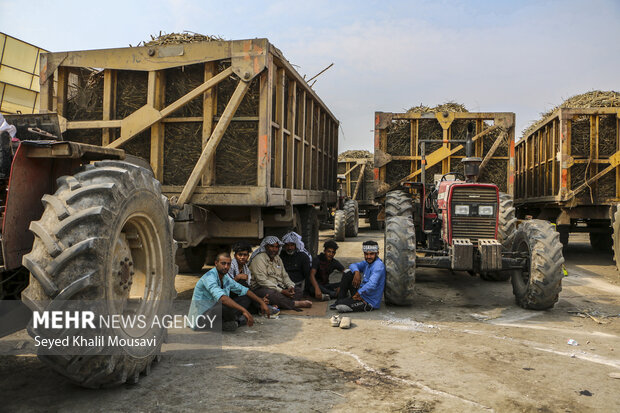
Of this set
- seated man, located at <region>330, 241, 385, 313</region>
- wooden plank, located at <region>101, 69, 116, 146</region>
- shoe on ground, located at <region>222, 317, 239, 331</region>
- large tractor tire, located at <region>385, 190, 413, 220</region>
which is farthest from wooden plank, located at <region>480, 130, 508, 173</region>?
wooden plank, located at <region>101, 69, 116, 146</region>

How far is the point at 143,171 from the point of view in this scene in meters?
3.33

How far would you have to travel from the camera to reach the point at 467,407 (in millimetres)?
3090

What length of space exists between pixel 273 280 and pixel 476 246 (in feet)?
8.90

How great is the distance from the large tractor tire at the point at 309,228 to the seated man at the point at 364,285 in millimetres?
2377

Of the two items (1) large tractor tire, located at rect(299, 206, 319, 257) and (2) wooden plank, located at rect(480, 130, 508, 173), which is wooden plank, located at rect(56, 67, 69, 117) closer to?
(1) large tractor tire, located at rect(299, 206, 319, 257)

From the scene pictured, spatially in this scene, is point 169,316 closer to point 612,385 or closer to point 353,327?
point 353,327

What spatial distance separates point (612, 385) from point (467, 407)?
132cm

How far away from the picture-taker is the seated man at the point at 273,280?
5.87 meters

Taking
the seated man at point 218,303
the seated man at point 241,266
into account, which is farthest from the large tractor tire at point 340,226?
the seated man at point 218,303

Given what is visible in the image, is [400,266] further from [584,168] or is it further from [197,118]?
[584,168]

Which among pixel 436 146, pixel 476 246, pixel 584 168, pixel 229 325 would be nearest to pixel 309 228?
pixel 476 246

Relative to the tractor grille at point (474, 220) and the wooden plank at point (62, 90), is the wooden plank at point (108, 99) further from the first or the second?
the tractor grille at point (474, 220)

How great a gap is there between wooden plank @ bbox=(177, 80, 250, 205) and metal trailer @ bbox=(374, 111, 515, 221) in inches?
210

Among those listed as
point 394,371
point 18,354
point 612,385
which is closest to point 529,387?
point 612,385
